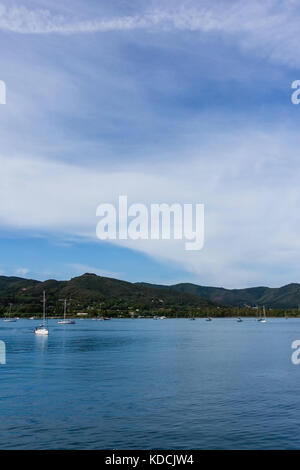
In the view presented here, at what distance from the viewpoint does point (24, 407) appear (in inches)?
2154

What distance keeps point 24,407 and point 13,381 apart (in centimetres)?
2127

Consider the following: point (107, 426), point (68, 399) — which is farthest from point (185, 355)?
point (107, 426)

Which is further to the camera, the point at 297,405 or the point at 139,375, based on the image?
the point at 139,375

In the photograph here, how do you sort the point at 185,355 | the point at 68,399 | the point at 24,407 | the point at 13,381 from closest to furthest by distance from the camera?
the point at 24,407 → the point at 68,399 → the point at 13,381 → the point at 185,355
